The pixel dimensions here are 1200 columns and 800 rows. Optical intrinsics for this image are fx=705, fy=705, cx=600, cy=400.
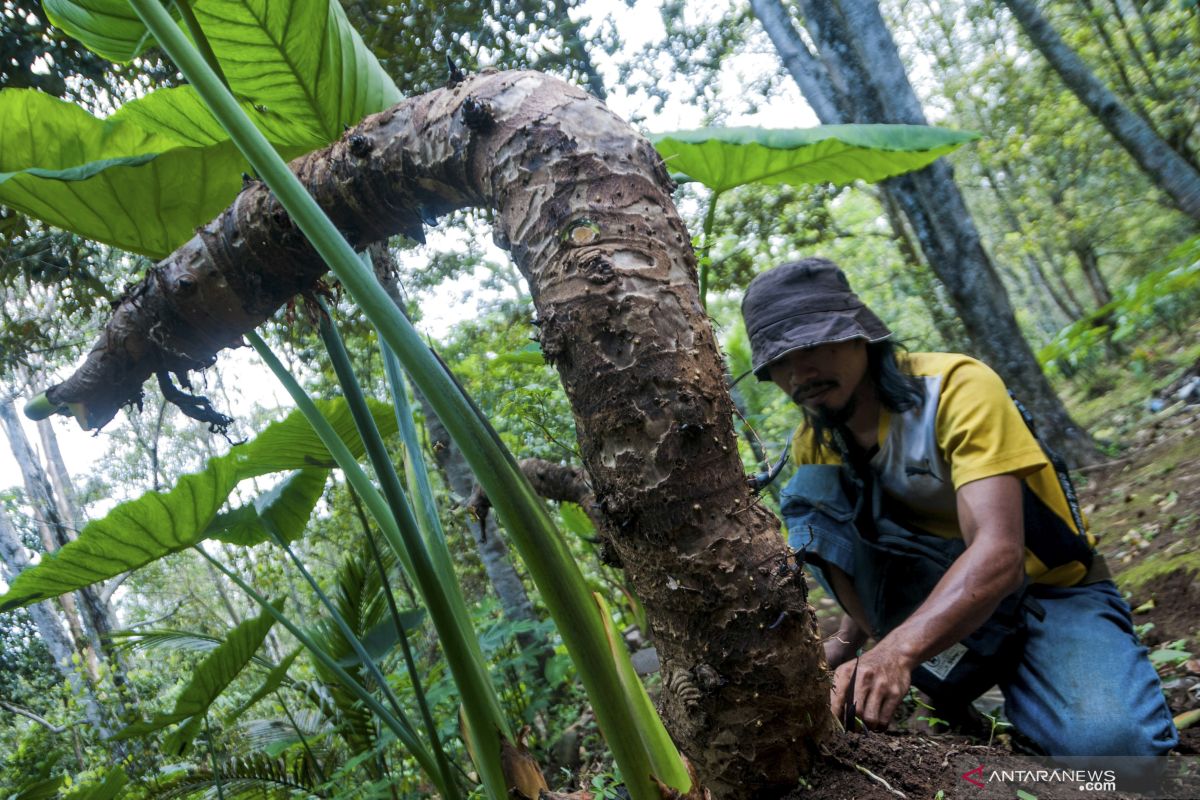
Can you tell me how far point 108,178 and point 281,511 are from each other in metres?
1.23

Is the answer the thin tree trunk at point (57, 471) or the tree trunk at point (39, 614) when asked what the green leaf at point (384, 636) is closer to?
the tree trunk at point (39, 614)

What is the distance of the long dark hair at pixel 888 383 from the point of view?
5.57ft

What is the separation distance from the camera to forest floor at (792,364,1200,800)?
85 centimetres

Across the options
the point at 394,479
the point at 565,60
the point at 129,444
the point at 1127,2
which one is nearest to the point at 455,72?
the point at 394,479

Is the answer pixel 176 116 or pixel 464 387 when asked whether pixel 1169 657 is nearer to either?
pixel 464 387

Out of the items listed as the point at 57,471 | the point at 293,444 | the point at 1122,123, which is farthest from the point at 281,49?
the point at 57,471

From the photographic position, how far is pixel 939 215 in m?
4.45

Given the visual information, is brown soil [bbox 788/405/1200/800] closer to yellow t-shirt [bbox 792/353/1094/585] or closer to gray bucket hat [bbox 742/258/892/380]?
yellow t-shirt [bbox 792/353/1094/585]

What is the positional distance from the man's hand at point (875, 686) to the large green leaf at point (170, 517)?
1162 mm

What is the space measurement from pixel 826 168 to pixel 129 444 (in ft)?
57.2

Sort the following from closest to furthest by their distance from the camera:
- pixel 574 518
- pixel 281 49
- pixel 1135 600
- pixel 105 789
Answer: pixel 281 49, pixel 105 789, pixel 1135 600, pixel 574 518

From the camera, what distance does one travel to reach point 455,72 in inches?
38.0

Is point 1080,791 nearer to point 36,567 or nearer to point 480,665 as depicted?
point 480,665

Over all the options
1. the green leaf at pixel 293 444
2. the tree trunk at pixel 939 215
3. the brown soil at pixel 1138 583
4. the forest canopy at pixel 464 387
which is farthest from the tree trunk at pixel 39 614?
the tree trunk at pixel 939 215
